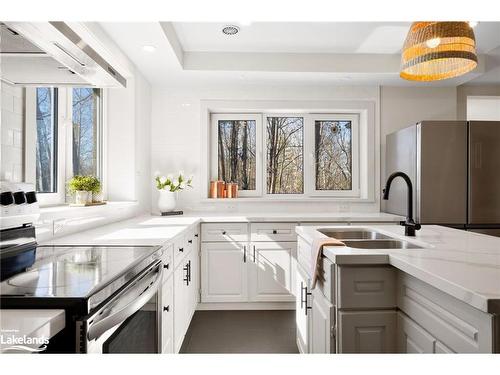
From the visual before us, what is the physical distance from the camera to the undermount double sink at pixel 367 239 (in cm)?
153

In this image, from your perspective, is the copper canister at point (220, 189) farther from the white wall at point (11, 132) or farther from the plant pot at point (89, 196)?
the white wall at point (11, 132)

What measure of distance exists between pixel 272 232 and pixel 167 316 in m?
1.30

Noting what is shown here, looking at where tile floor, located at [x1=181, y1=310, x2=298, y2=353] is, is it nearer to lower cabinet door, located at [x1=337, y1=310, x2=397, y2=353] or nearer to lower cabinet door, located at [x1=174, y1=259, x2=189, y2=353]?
lower cabinet door, located at [x1=174, y1=259, x2=189, y2=353]

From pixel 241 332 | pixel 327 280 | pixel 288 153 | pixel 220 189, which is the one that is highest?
pixel 288 153

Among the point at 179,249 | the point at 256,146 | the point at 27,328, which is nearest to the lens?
the point at 27,328

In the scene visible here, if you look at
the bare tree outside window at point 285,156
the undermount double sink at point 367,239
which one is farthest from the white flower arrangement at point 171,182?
the undermount double sink at point 367,239

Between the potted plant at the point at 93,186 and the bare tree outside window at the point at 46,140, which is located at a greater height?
the bare tree outside window at the point at 46,140

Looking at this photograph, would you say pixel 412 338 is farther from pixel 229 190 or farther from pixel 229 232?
pixel 229 190

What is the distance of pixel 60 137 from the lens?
210 centimetres

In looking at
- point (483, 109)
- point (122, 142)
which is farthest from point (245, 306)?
point (483, 109)

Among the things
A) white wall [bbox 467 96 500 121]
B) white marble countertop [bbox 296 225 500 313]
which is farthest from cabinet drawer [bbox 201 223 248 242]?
white wall [bbox 467 96 500 121]

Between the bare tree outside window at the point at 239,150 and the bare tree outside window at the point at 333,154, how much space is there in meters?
0.70

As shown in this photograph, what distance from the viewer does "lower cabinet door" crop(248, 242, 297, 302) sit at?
107 inches

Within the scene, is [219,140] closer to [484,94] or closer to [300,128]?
[300,128]
